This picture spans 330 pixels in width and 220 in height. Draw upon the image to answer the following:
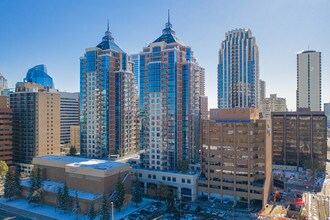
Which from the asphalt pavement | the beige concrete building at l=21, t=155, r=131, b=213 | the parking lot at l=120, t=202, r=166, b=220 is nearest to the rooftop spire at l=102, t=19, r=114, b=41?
the beige concrete building at l=21, t=155, r=131, b=213

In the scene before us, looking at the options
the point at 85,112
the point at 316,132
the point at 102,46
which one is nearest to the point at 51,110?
the point at 85,112

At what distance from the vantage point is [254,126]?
7075cm

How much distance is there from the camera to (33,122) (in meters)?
105

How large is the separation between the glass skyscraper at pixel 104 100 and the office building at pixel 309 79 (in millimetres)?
124073

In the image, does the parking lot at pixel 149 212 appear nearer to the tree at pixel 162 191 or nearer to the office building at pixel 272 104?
the tree at pixel 162 191

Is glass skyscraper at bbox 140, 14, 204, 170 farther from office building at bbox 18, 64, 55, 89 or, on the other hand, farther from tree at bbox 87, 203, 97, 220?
office building at bbox 18, 64, 55, 89

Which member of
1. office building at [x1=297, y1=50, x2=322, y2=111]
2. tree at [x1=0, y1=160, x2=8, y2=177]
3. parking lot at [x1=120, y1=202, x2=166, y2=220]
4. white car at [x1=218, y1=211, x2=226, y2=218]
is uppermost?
office building at [x1=297, y1=50, x2=322, y2=111]

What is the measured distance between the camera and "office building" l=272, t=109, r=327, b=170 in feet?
350

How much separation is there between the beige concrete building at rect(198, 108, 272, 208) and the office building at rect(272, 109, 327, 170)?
142ft

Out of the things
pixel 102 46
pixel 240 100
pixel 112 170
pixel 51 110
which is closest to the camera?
pixel 112 170

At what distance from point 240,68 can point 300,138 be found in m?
48.8

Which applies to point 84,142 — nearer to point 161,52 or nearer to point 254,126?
point 161,52

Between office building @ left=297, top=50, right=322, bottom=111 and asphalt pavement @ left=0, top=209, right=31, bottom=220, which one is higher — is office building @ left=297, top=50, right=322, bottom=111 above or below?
above

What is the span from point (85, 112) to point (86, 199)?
46.6 metres
